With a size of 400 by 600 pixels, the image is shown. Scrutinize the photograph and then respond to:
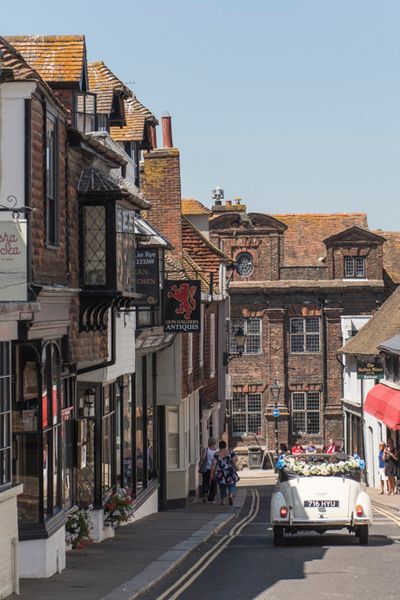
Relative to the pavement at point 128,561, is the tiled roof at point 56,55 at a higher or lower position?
higher

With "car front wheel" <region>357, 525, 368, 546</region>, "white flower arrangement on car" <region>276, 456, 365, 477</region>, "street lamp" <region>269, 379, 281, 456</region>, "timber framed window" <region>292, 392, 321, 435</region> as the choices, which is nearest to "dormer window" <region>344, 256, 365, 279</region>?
"timber framed window" <region>292, 392, 321, 435</region>

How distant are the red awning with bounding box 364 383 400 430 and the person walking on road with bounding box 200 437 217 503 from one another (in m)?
6.72

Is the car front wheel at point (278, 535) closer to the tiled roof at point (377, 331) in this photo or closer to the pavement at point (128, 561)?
the pavement at point (128, 561)

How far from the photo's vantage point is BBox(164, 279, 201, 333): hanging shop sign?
94.8ft

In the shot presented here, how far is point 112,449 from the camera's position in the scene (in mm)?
22438

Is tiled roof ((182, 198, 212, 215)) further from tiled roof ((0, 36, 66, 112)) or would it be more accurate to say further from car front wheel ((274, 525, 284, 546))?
tiled roof ((0, 36, 66, 112))

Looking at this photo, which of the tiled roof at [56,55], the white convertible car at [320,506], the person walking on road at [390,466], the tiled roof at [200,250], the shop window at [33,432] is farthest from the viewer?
the tiled roof at [200,250]

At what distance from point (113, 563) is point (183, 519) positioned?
390 inches

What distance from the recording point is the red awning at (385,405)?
40278 mm

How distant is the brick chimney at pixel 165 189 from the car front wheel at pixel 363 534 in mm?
15912

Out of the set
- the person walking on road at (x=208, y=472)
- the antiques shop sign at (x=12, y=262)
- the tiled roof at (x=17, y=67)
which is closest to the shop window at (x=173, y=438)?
the person walking on road at (x=208, y=472)

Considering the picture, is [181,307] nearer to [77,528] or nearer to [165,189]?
[165,189]

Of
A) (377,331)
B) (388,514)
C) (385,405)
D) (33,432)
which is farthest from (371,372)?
(33,432)

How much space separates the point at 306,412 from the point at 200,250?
24975mm
